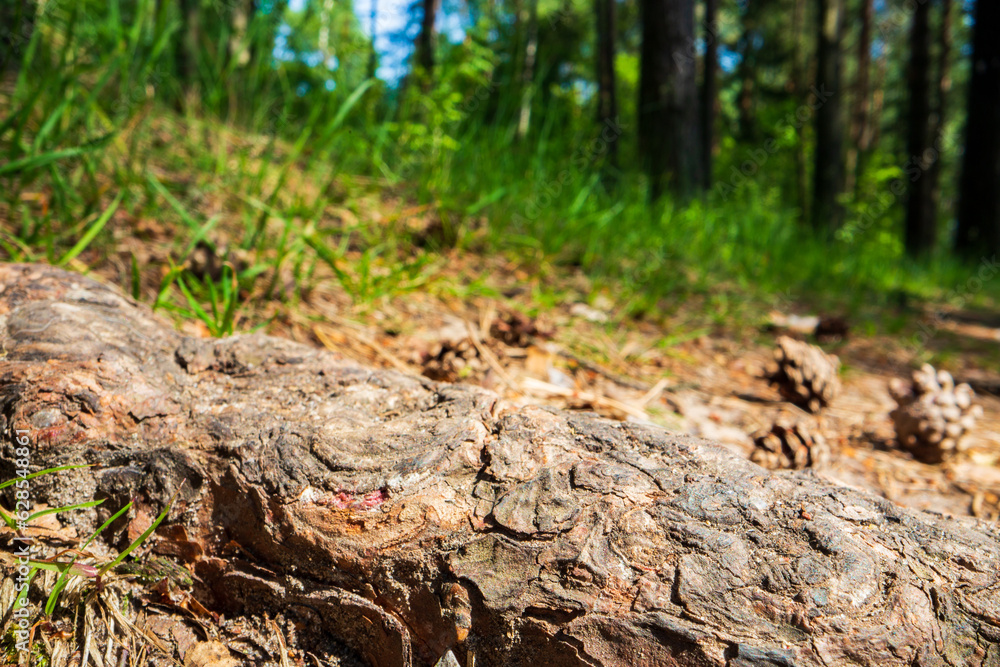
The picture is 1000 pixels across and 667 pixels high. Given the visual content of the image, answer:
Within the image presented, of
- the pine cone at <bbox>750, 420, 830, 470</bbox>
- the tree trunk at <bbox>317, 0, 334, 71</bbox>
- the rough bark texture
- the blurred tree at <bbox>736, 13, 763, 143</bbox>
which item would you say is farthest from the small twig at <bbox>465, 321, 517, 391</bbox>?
the blurred tree at <bbox>736, 13, 763, 143</bbox>

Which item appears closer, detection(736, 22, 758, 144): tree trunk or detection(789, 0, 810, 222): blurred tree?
detection(789, 0, 810, 222): blurred tree

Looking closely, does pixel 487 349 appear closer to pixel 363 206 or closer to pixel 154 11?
pixel 363 206

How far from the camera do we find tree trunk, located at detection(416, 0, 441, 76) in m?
4.43

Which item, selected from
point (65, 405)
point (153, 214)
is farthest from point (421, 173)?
point (65, 405)

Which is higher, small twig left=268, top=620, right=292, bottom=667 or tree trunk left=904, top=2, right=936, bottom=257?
tree trunk left=904, top=2, right=936, bottom=257

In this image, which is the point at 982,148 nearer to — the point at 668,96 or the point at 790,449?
the point at 668,96

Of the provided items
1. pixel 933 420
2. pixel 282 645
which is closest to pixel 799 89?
pixel 933 420

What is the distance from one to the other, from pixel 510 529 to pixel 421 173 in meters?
2.44

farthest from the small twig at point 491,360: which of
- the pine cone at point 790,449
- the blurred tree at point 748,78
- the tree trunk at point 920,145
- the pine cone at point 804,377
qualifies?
the blurred tree at point 748,78

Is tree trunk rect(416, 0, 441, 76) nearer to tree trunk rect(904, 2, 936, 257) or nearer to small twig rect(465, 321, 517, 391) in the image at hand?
small twig rect(465, 321, 517, 391)

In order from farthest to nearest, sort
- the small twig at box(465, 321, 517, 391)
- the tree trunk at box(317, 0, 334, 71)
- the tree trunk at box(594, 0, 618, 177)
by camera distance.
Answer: the tree trunk at box(594, 0, 618, 177) → the tree trunk at box(317, 0, 334, 71) → the small twig at box(465, 321, 517, 391)

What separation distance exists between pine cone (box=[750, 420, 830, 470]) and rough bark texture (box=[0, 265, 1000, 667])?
61 cm

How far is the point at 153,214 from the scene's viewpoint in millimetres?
2100

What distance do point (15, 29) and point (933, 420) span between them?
3098 mm
